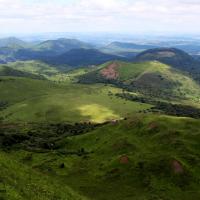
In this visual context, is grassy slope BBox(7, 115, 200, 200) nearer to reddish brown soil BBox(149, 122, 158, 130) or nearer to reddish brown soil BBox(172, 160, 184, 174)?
reddish brown soil BBox(149, 122, 158, 130)

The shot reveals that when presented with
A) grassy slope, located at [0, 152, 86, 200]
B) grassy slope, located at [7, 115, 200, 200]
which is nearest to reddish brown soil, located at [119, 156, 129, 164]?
grassy slope, located at [7, 115, 200, 200]

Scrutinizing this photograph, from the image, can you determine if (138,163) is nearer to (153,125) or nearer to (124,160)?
(124,160)

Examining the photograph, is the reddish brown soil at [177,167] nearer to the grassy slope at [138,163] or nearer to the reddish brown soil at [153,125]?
the grassy slope at [138,163]

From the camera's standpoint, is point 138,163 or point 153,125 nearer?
point 138,163

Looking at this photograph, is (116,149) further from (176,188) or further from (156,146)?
Result: (176,188)

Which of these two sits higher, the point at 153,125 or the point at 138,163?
the point at 153,125

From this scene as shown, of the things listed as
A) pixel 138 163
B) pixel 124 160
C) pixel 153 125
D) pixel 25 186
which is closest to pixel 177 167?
pixel 138 163

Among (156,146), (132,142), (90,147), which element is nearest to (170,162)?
(156,146)
